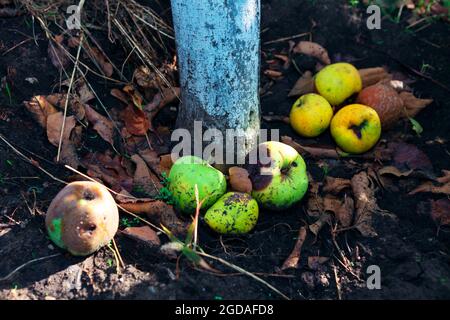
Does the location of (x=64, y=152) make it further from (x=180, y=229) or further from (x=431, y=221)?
(x=431, y=221)

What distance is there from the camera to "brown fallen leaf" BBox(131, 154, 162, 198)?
10.2 ft

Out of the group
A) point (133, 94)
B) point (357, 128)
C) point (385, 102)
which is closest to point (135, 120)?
point (133, 94)

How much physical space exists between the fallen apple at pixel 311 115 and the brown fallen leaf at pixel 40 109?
165 centimetres

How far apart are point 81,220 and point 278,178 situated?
1.15 m

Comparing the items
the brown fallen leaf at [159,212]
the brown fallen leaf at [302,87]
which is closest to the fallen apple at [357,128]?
the brown fallen leaf at [302,87]

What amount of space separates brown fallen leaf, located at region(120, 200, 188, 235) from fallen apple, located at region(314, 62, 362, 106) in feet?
4.84

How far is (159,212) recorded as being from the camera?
293cm

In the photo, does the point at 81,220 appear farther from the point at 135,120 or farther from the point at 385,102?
the point at 385,102

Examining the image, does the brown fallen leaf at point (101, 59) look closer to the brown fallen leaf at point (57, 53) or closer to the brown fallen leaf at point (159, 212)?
the brown fallen leaf at point (57, 53)

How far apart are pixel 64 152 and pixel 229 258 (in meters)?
1.26

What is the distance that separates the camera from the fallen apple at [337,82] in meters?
3.61

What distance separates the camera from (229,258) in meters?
2.73

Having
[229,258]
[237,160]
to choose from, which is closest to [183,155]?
[237,160]

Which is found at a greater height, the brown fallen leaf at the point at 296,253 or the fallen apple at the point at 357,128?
the fallen apple at the point at 357,128
